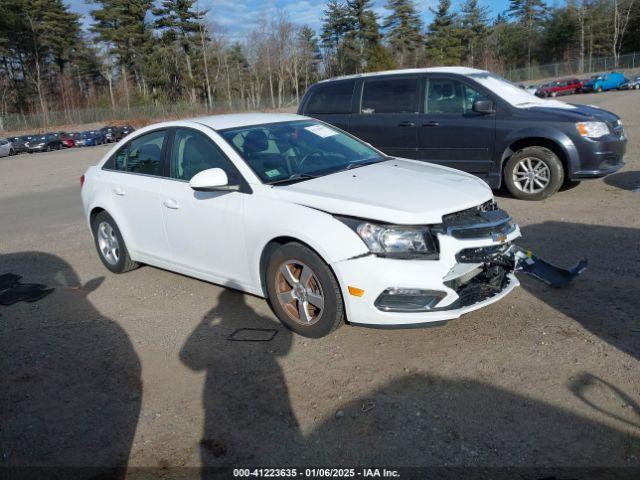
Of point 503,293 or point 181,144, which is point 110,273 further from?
point 503,293

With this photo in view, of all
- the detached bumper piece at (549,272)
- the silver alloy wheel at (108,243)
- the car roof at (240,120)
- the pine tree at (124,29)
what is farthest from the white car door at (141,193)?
the pine tree at (124,29)

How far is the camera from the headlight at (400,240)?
3822 millimetres

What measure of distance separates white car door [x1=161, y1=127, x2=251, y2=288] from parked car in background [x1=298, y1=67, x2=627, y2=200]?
14.9 feet

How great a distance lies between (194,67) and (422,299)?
80.0m

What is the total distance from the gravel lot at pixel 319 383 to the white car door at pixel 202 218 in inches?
16.3

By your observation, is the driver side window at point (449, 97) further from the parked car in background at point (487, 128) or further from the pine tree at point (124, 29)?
the pine tree at point (124, 29)

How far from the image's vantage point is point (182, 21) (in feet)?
239

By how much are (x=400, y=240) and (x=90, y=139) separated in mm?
44825

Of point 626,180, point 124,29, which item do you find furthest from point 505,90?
point 124,29

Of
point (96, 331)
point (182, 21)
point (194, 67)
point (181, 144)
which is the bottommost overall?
point (96, 331)

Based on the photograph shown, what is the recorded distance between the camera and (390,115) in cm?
899

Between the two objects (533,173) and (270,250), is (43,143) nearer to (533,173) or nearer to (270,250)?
(533,173)

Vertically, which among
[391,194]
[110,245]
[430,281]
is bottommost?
[110,245]

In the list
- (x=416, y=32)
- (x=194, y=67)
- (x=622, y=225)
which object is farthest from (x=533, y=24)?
(x=622, y=225)
